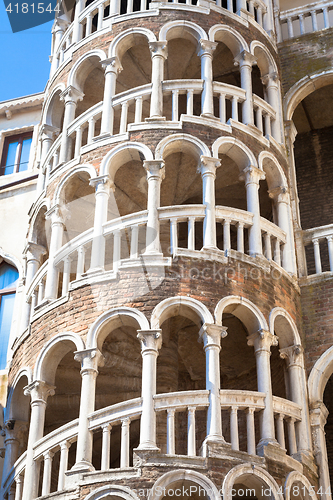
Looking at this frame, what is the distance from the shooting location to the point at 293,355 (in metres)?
13.2

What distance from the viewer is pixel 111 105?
589 inches

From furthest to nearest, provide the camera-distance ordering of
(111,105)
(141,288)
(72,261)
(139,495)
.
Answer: (111,105) → (72,261) → (141,288) → (139,495)

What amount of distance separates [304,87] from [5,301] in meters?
7.79

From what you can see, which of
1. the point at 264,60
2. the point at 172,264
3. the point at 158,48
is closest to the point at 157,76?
the point at 158,48

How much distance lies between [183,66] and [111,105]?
2.49 meters

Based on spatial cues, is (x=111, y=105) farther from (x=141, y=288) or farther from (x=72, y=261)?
(x=141, y=288)

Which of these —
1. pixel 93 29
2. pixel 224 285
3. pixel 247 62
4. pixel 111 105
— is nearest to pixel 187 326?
pixel 224 285

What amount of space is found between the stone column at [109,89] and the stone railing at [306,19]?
14.8ft

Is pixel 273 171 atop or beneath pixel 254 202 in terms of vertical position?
atop

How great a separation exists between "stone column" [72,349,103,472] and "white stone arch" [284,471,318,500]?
9.18 ft

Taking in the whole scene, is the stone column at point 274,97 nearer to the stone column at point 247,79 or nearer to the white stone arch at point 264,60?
the white stone arch at point 264,60

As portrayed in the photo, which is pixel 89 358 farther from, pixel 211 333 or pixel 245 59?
pixel 245 59

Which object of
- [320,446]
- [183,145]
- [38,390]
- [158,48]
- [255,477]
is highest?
[158,48]

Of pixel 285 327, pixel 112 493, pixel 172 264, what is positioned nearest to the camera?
pixel 112 493
